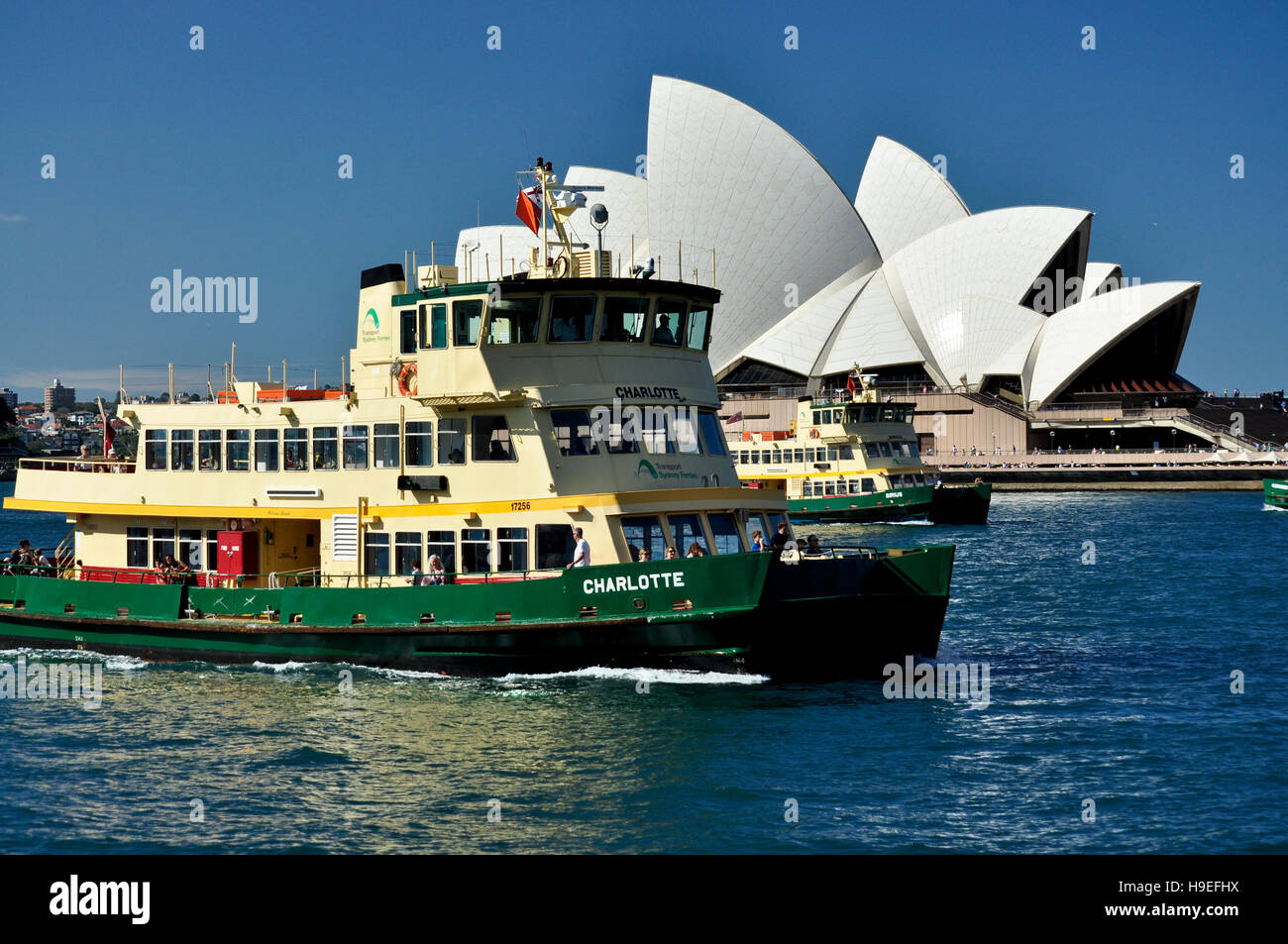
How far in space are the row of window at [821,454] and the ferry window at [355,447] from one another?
129 ft

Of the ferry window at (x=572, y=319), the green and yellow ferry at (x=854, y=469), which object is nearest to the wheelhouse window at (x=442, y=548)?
the ferry window at (x=572, y=319)

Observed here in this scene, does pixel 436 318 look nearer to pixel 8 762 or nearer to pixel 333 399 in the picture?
pixel 333 399

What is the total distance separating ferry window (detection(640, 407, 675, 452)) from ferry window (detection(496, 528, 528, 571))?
2492mm

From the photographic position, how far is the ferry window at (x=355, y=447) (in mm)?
23047

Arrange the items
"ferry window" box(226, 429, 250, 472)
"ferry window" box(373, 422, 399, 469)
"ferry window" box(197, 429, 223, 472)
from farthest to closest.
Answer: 1. "ferry window" box(197, 429, 223, 472)
2. "ferry window" box(226, 429, 250, 472)
3. "ferry window" box(373, 422, 399, 469)

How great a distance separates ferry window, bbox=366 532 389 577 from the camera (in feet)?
74.1

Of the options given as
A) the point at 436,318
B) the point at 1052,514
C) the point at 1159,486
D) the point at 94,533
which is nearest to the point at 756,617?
the point at 436,318

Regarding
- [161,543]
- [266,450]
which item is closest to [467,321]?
[266,450]

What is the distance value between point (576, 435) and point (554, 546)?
1.84m

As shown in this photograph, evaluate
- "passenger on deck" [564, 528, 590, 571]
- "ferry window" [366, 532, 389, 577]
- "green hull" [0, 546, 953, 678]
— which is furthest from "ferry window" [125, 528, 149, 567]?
"passenger on deck" [564, 528, 590, 571]

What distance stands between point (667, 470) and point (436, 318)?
469 cm

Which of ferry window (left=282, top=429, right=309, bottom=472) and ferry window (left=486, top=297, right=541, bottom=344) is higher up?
ferry window (left=486, top=297, right=541, bottom=344)

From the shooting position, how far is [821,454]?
6178 cm

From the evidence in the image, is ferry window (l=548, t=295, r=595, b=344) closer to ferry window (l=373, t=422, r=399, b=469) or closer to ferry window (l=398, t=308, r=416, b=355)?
ferry window (l=398, t=308, r=416, b=355)
